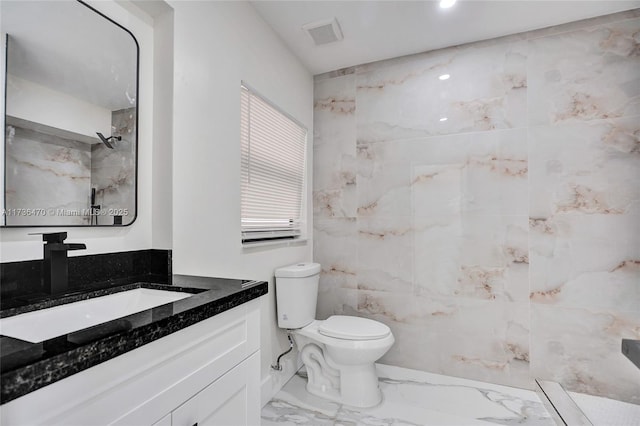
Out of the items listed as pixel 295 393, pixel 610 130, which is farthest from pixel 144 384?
pixel 610 130

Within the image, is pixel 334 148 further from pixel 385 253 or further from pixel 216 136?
pixel 216 136

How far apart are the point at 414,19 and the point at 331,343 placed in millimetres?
2061

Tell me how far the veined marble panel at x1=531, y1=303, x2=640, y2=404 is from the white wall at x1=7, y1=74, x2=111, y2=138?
8.58 feet

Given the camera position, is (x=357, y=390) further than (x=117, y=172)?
Yes

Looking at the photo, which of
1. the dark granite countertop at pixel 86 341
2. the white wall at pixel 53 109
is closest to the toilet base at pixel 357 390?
the dark granite countertop at pixel 86 341

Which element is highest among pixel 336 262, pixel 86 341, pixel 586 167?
pixel 586 167

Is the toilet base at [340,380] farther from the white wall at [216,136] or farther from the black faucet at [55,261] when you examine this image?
the black faucet at [55,261]

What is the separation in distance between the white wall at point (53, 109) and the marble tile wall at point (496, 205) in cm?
175

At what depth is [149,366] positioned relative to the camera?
0.74m

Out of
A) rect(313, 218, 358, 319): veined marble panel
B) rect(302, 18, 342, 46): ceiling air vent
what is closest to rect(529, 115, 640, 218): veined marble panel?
rect(313, 218, 358, 319): veined marble panel

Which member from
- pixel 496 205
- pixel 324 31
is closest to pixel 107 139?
pixel 324 31

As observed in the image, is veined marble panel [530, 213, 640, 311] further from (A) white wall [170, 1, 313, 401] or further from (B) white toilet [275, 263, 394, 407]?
(A) white wall [170, 1, 313, 401]

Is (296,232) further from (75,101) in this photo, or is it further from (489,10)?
(489,10)

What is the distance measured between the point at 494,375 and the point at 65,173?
8.64 feet
